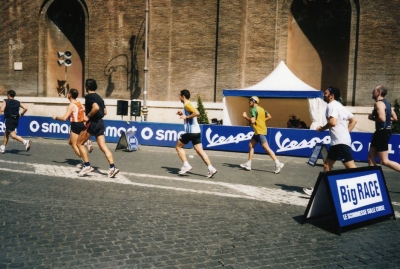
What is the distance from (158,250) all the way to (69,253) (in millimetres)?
917

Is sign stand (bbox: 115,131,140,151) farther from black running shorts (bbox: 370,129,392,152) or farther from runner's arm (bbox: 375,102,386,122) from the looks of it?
runner's arm (bbox: 375,102,386,122)

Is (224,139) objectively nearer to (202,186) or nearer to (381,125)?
(202,186)

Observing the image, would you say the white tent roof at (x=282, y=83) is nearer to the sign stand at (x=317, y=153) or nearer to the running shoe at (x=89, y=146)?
the sign stand at (x=317, y=153)

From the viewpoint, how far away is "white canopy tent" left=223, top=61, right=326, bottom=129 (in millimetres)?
16266

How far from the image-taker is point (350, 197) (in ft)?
18.3

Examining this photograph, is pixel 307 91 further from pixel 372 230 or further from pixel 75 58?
pixel 75 58

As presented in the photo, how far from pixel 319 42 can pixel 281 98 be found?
263 inches

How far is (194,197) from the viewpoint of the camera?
23.6 feet

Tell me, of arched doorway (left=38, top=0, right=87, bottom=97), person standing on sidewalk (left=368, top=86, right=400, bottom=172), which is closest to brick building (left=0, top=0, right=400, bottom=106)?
arched doorway (left=38, top=0, right=87, bottom=97)

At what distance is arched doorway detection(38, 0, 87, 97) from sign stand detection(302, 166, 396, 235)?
23.7 meters

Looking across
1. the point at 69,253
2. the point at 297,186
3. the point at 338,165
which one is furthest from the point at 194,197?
the point at 338,165

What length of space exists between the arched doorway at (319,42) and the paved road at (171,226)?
1477 cm

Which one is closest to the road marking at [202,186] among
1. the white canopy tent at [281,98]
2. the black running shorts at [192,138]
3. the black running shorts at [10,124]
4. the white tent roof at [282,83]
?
the black running shorts at [192,138]

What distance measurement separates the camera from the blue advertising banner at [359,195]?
17.9 feet
